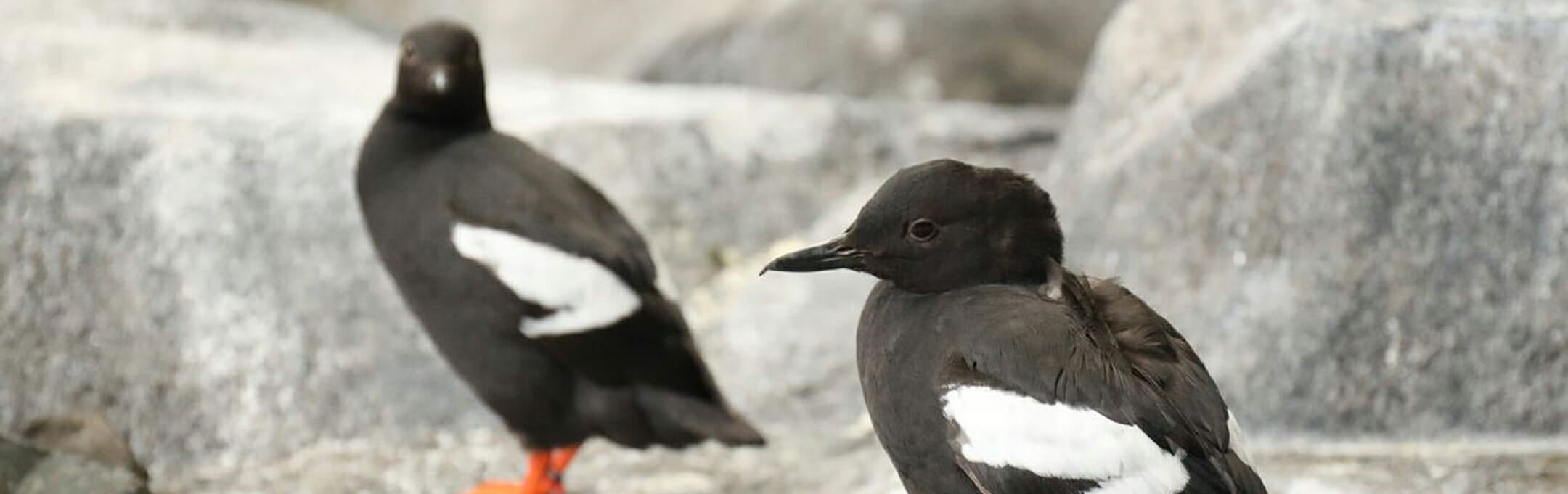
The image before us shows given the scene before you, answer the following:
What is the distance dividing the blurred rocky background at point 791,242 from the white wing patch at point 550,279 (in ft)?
2.59

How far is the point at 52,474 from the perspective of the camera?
414 centimetres

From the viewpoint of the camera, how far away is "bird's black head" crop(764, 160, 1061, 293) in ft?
11.2

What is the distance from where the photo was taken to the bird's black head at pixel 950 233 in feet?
11.2

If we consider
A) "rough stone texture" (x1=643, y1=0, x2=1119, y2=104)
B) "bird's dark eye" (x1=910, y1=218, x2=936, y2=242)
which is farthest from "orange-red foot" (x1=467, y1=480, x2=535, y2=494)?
"rough stone texture" (x1=643, y1=0, x2=1119, y2=104)

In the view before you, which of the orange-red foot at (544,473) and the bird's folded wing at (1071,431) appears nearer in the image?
the bird's folded wing at (1071,431)

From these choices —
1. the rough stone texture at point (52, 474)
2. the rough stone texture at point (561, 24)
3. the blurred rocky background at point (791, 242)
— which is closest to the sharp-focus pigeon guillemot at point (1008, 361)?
the blurred rocky background at point (791, 242)

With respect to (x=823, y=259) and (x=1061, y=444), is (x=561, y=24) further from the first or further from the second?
(x=1061, y=444)

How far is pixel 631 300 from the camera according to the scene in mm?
4668

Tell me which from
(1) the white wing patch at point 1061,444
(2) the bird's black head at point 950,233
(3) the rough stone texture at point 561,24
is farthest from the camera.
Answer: (3) the rough stone texture at point 561,24

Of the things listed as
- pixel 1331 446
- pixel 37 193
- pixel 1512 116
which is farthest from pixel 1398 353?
pixel 37 193

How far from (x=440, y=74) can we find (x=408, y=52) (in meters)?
0.14

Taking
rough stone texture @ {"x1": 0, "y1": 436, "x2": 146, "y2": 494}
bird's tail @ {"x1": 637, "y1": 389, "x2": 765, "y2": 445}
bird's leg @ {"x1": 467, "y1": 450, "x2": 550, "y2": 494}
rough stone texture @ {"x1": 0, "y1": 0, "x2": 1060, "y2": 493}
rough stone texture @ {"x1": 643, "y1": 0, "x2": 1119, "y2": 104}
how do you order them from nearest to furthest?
rough stone texture @ {"x1": 0, "y1": 436, "x2": 146, "y2": 494}, bird's tail @ {"x1": 637, "y1": 389, "x2": 765, "y2": 445}, bird's leg @ {"x1": 467, "y1": 450, "x2": 550, "y2": 494}, rough stone texture @ {"x1": 0, "y1": 0, "x2": 1060, "y2": 493}, rough stone texture @ {"x1": 643, "y1": 0, "x2": 1119, "y2": 104}

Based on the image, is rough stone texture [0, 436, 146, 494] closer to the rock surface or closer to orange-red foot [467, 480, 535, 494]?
orange-red foot [467, 480, 535, 494]

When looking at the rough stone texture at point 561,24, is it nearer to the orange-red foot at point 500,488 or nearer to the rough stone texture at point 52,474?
the orange-red foot at point 500,488
